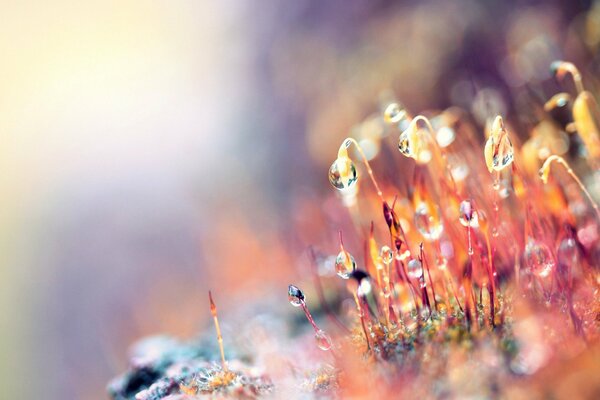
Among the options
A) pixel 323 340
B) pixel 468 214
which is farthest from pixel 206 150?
pixel 468 214

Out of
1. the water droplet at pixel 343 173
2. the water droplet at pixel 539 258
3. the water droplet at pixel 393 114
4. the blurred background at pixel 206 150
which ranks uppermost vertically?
the blurred background at pixel 206 150

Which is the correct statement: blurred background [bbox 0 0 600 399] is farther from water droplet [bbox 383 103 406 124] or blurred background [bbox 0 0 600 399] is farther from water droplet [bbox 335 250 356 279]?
water droplet [bbox 335 250 356 279]

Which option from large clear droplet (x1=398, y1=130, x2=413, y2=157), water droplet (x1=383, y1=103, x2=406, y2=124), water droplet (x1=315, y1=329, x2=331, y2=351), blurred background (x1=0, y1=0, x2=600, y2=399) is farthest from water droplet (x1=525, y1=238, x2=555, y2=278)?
blurred background (x1=0, y1=0, x2=600, y2=399)

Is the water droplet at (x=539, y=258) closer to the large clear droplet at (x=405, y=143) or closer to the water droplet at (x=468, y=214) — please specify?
the water droplet at (x=468, y=214)

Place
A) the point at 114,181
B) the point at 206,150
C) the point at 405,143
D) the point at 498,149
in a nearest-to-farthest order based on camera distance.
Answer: the point at 498,149
the point at 405,143
the point at 206,150
the point at 114,181

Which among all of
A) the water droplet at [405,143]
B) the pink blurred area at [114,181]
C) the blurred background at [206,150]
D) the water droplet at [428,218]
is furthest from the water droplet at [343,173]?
the pink blurred area at [114,181]

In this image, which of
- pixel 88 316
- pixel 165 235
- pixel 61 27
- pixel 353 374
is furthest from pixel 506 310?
pixel 61 27

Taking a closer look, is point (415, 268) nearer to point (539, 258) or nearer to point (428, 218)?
point (428, 218)

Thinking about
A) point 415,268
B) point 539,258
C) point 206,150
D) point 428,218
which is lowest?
point 539,258
